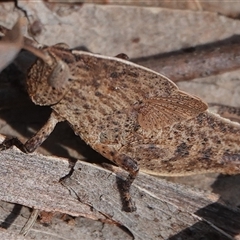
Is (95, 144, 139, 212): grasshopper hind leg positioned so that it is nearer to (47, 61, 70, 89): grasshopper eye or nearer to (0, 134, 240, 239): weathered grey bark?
(0, 134, 240, 239): weathered grey bark

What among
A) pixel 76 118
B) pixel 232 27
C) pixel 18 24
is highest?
pixel 232 27

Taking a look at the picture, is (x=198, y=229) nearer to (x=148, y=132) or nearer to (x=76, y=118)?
(x=148, y=132)

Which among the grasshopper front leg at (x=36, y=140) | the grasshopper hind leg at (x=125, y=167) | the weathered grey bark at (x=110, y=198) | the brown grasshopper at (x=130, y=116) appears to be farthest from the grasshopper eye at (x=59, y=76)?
the grasshopper hind leg at (x=125, y=167)

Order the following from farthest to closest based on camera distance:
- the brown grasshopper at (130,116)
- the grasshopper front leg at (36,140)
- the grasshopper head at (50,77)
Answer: the grasshopper front leg at (36,140) < the brown grasshopper at (130,116) < the grasshopper head at (50,77)

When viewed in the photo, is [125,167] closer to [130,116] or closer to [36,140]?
[130,116]

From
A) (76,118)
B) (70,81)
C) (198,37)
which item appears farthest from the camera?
(198,37)

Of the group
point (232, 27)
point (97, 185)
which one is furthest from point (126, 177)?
point (232, 27)

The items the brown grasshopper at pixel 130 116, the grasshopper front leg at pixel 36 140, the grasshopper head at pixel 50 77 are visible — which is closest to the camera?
the grasshopper head at pixel 50 77

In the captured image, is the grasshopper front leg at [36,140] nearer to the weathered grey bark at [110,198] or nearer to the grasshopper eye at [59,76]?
the weathered grey bark at [110,198]

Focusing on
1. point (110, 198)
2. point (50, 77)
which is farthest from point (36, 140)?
point (110, 198)

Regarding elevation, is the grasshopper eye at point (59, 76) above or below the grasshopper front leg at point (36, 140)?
above
